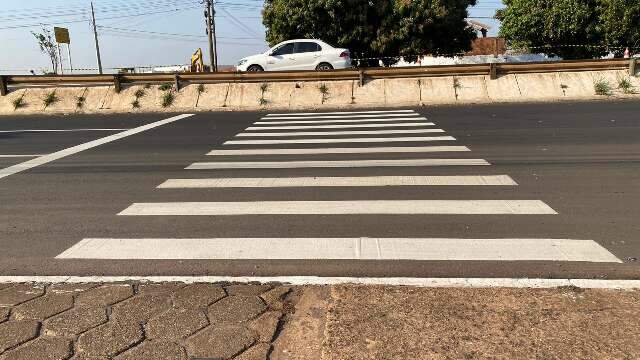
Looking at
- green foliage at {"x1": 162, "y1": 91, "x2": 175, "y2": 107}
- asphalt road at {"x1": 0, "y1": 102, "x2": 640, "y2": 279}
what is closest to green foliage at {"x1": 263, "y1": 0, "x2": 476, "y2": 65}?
green foliage at {"x1": 162, "y1": 91, "x2": 175, "y2": 107}

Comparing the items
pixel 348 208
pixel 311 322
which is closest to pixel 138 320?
pixel 311 322

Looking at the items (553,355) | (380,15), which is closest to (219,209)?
(553,355)

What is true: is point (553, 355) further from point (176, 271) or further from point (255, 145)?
point (255, 145)

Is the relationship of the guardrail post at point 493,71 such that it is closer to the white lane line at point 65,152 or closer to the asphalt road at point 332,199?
the asphalt road at point 332,199

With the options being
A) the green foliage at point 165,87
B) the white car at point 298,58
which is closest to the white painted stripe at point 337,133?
the green foliage at point 165,87

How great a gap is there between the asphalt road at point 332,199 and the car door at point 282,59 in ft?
32.7

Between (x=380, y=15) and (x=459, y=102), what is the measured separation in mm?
15929

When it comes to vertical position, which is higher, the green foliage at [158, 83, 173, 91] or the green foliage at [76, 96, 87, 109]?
the green foliage at [158, 83, 173, 91]

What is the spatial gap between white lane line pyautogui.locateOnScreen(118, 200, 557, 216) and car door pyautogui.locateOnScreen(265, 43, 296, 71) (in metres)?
15.0

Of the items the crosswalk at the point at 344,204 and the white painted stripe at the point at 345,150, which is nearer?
the crosswalk at the point at 344,204

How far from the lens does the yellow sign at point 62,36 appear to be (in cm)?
4212

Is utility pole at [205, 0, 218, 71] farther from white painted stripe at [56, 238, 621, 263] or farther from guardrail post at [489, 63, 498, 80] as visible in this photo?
white painted stripe at [56, 238, 621, 263]

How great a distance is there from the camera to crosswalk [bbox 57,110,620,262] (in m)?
4.19

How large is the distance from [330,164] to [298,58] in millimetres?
13028
